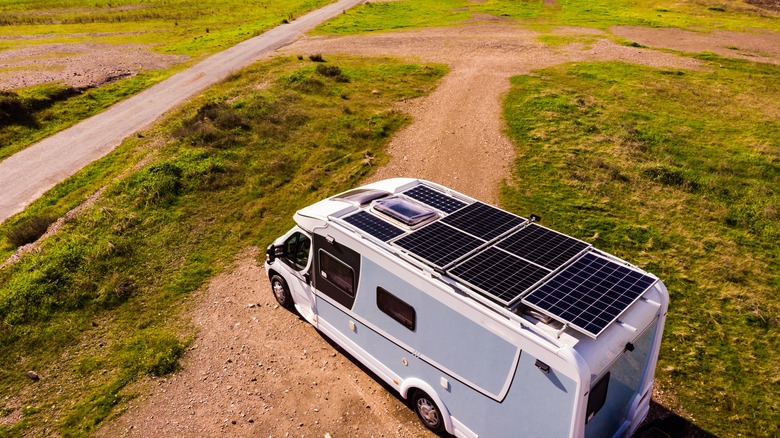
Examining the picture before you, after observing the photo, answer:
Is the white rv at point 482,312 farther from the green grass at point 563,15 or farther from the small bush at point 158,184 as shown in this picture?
the green grass at point 563,15

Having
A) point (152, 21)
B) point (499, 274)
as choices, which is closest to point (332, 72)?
point (499, 274)

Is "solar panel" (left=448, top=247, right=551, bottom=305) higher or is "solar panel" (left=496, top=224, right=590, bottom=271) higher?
"solar panel" (left=448, top=247, right=551, bottom=305)

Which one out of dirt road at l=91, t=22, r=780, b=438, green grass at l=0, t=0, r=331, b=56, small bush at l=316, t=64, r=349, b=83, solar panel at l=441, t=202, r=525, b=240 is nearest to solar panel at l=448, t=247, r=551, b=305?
solar panel at l=441, t=202, r=525, b=240

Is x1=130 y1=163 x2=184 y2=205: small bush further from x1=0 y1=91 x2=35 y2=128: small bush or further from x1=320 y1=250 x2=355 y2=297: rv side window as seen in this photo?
x1=0 y1=91 x2=35 y2=128: small bush

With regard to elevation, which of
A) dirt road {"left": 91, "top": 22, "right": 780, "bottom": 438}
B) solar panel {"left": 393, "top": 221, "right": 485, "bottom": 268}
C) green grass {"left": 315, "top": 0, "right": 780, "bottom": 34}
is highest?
green grass {"left": 315, "top": 0, "right": 780, "bottom": 34}

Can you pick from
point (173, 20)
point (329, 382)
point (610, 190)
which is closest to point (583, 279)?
point (329, 382)
